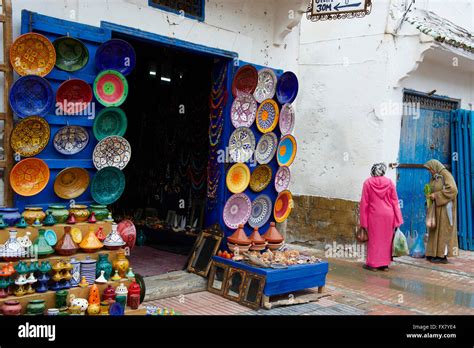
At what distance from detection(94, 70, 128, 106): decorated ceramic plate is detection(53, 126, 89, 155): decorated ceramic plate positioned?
38 cm

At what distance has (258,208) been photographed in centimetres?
701

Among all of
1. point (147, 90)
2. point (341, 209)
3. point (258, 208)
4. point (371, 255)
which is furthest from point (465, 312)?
point (147, 90)

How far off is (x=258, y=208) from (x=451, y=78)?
240 inches

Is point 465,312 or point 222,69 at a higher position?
point 222,69

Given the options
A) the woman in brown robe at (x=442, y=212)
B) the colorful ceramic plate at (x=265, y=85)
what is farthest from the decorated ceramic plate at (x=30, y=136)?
the woman in brown robe at (x=442, y=212)

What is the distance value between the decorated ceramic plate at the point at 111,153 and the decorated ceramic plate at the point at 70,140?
15 cm

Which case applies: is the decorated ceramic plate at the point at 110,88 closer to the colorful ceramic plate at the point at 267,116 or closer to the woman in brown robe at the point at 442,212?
the colorful ceramic plate at the point at 267,116

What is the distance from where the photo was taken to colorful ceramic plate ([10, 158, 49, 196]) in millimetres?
4453

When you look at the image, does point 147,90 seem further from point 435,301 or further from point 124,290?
point 435,301

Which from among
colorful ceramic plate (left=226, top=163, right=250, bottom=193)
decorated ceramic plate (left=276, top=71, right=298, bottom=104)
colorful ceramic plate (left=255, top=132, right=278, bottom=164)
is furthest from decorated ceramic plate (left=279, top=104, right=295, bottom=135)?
colorful ceramic plate (left=226, top=163, right=250, bottom=193)

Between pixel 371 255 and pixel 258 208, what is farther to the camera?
pixel 371 255

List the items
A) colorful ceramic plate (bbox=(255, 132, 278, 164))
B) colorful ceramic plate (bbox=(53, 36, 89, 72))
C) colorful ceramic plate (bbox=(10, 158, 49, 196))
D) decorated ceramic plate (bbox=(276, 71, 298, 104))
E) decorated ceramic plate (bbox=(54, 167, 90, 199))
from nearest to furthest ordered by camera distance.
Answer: colorful ceramic plate (bbox=(10, 158, 49, 196)) < colorful ceramic plate (bbox=(53, 36, 89, 72)) < decorated ceramic plate (bbox=(54, 167, 90, 199)) < colorful ceramic plate (bbox=(255, 132, 278, 164)) < decorated ceramic plate (bbox=(276, 71, 298, 104))

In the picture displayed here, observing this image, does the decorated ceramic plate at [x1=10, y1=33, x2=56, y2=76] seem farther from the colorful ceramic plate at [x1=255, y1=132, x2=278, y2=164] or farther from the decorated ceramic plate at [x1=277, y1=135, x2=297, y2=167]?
the decorated ceramic plate at [x1=277, y1=135, x2=297, y2=167]
